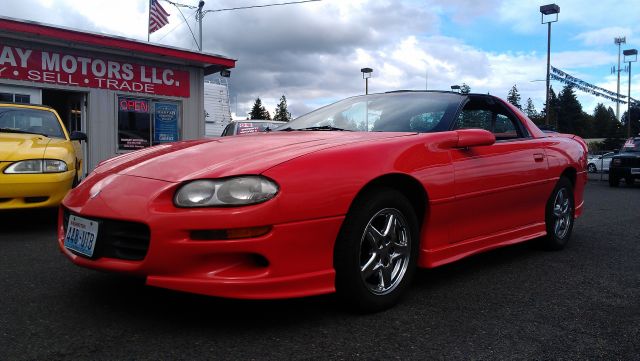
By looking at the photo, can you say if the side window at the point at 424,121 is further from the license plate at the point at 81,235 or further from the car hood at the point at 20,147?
the car hood at the point at 20,147

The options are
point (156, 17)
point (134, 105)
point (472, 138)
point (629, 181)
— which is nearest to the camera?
point (472, 138)

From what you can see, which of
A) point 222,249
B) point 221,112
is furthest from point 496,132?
point 221,112

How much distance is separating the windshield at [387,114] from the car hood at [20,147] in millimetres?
2608

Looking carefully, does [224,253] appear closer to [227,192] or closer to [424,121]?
[227,192]

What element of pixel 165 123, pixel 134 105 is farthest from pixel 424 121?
pixel 165 123

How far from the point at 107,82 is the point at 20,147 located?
6626 millimetres

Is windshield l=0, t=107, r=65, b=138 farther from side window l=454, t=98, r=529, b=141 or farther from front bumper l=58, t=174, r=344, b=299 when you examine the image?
side window l=454, t=98, r=529, b=141

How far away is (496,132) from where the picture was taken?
399cm

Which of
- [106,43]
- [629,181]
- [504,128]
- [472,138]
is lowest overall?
[629,181]

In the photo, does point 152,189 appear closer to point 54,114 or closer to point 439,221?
point 439,221

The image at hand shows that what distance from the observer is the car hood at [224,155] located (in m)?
2.49

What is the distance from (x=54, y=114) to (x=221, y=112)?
39.1 ft

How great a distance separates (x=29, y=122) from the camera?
6043mm

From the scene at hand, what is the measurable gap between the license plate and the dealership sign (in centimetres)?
884
